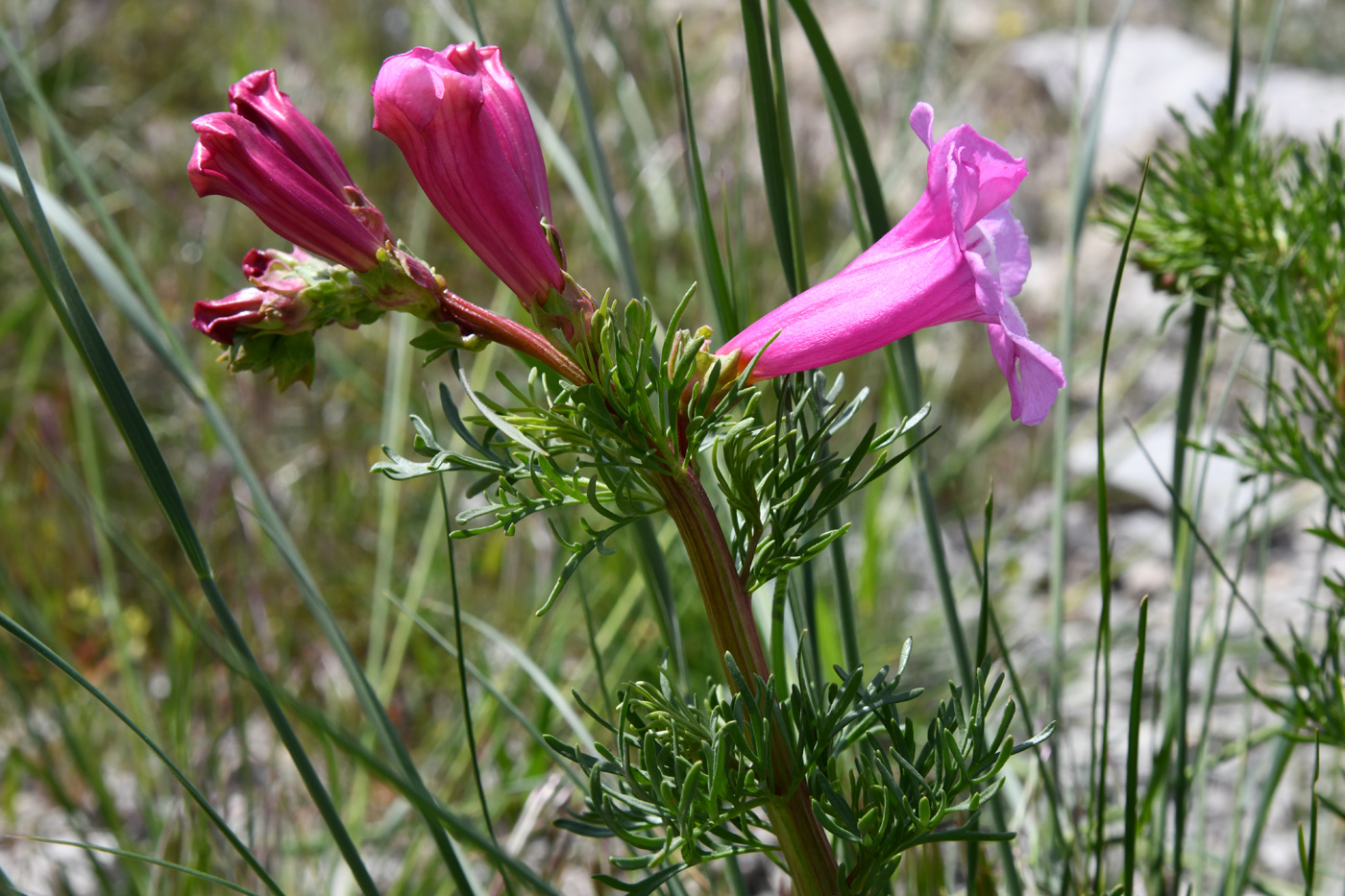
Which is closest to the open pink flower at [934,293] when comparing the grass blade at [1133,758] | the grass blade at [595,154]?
the grass blade at [1133,758]

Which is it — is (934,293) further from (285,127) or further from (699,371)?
(285,127)

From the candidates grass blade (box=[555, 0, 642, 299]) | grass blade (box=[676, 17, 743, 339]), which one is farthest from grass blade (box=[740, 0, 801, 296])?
grass blade (box=[555, 0, 642, 299])

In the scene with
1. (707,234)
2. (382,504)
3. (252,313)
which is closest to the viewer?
(252,313)

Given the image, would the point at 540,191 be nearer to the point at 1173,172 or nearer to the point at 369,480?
the point at 1173,172

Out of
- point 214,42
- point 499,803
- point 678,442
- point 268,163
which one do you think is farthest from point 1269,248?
point 214,42

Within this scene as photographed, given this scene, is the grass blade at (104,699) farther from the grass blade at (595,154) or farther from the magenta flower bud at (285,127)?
the grass blade at (595,154)

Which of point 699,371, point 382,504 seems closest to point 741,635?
point 699,371
